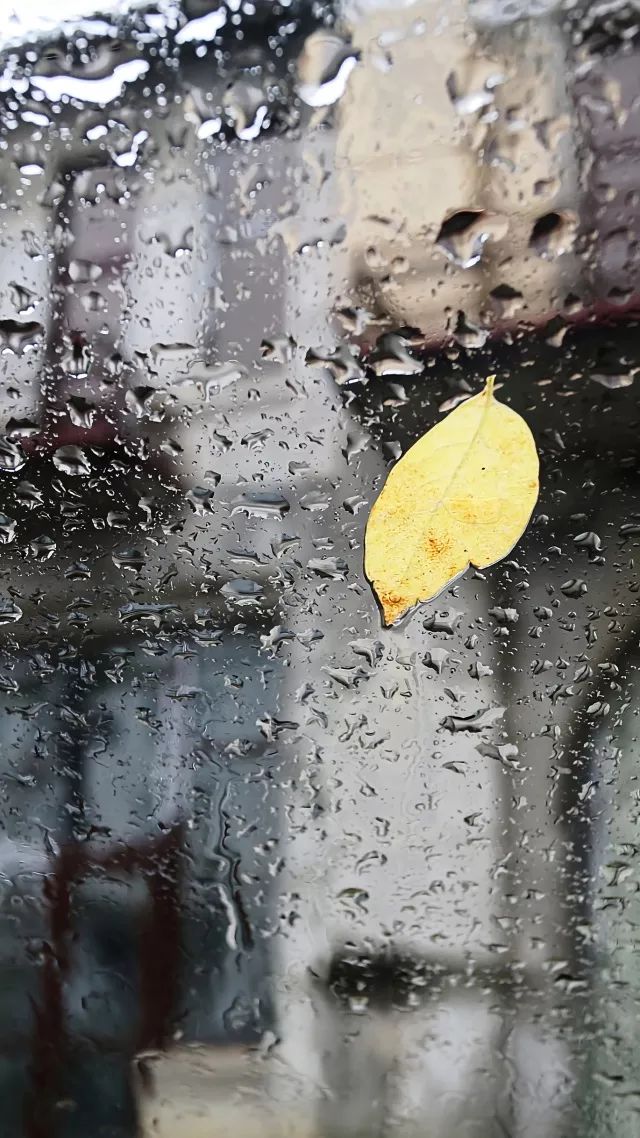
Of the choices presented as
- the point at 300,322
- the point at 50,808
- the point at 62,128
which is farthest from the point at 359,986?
the point at 62,128

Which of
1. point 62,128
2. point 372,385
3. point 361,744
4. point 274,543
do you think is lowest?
point 361,744

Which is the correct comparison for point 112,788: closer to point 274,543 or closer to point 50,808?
point 50,808

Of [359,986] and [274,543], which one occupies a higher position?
[274,543]
